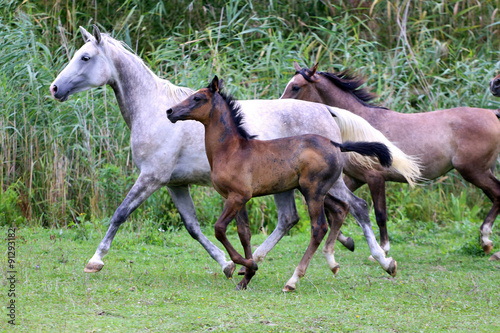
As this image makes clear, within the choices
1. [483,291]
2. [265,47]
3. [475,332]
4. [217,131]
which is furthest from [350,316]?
[265,47]

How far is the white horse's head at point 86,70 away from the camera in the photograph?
614 centimetres

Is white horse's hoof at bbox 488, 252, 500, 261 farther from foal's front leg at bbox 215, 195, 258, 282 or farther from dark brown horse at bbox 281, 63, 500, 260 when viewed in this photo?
foal's front leg at bbox 215, 195, 258, 282

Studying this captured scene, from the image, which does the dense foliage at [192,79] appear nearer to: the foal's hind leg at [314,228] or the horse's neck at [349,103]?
the horse's neck at [349,103]

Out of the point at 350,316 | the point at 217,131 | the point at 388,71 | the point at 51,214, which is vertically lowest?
the point at 51,214

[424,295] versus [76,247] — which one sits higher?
[424,295]

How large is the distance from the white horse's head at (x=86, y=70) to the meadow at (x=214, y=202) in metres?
1.70

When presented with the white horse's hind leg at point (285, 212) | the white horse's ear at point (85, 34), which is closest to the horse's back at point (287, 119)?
the white horse's hind leg at point (285, 212)

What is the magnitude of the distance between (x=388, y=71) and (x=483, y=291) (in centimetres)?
588

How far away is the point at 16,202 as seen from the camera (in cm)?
848

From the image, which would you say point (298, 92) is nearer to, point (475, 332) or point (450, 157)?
point (450, 157)

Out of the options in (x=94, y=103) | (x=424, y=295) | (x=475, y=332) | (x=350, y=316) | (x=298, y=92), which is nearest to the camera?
(x=475, y=332)

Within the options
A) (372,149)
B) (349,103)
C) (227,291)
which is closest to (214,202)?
(349,103)

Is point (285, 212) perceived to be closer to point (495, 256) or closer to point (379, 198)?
point (379, 198)

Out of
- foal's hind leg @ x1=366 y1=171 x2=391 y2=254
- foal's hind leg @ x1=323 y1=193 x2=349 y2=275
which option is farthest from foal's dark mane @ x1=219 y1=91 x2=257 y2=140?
foal's hind leg @ x1=366 y1=171 x2=391 y2=254
